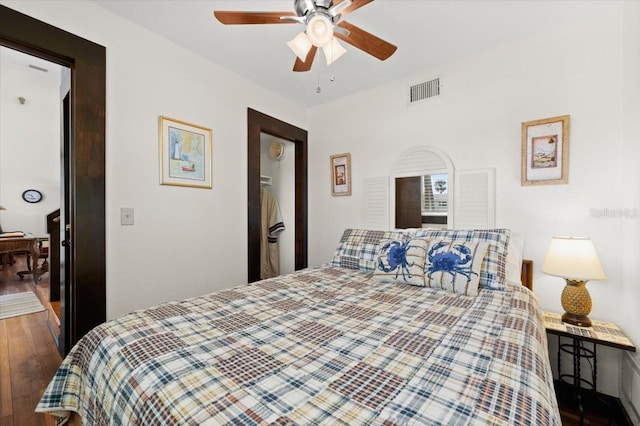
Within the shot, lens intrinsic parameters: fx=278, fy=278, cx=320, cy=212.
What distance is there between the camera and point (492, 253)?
6.04 ft

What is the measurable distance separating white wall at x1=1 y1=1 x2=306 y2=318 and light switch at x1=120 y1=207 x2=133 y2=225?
0.03 m

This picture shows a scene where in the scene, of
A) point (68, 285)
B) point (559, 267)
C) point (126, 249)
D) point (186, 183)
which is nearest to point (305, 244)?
point (186, 183)

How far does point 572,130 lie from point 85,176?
326 cm

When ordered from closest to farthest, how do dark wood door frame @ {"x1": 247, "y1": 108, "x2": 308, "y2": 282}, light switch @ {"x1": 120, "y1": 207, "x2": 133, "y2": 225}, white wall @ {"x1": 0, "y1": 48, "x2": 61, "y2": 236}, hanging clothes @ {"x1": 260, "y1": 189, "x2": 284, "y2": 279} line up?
light switch @ {"x1": 120, "y1": 207, "x2": 133, "y2": 225}, dark wood door frame @ {"x1": 247, "y1": 108, "x2": 308, "y2": 282}, hanging clothes @ {"x1": 260, "y1": 189, "x2": 284, "y2": 279}, white wall @ {"x1": 0, "y1": 48, "x2": 61, "y2": 236}

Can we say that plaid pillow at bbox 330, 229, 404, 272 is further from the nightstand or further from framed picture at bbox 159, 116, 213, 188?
framed picture at bbox 159, 116, 213, 188

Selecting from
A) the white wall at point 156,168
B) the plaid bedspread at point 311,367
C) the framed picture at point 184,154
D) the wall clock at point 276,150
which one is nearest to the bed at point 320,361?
the plaid bedspread at point 311,367

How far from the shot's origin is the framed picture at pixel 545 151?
1.97 meters

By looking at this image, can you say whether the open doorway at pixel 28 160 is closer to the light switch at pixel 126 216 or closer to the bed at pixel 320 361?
the light switch at pixel 126 216

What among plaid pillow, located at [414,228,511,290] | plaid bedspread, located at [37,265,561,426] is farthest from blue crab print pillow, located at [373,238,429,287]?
plaid bedspread, located at [37,265,561,426]

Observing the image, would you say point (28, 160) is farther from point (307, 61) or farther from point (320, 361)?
point (320, 361)

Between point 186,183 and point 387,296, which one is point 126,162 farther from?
point 387,296

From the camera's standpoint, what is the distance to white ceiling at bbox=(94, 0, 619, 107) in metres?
1.78

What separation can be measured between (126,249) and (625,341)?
3105 mm

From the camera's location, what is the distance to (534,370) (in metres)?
0.85
